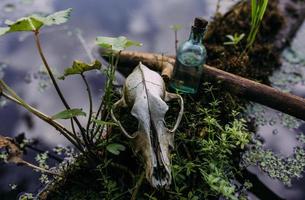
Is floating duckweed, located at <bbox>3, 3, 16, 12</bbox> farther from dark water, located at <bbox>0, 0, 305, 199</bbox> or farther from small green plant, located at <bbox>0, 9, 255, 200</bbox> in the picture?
small green plant, located at <bbox>0, 9, 255, 200</bbox>

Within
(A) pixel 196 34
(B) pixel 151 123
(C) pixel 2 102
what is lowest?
(C) pixel 2 102

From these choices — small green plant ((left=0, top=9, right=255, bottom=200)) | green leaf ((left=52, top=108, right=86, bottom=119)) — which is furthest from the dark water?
green leaf ((left=52, top=108, right=86, bottom=119))

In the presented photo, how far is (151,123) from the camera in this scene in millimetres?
1265

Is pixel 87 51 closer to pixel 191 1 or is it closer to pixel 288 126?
pixel 191 1

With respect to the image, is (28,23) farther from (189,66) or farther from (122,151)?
(189,66)

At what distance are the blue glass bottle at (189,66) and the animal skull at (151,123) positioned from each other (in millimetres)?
227

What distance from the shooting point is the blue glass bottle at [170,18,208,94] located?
162 cm

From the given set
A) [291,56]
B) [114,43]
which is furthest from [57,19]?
[291,56]

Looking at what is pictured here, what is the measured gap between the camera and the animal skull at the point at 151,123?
1.18 m

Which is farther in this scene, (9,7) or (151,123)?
(9,7)

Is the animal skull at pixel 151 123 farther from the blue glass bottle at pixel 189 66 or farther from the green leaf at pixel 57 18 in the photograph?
the green leaf at pixel 57 18

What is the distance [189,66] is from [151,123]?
48 centimetres

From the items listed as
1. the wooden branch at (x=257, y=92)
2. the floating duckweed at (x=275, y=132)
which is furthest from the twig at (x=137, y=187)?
the floating duckweed at (x=275, y=132)

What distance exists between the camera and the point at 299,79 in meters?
2.09
